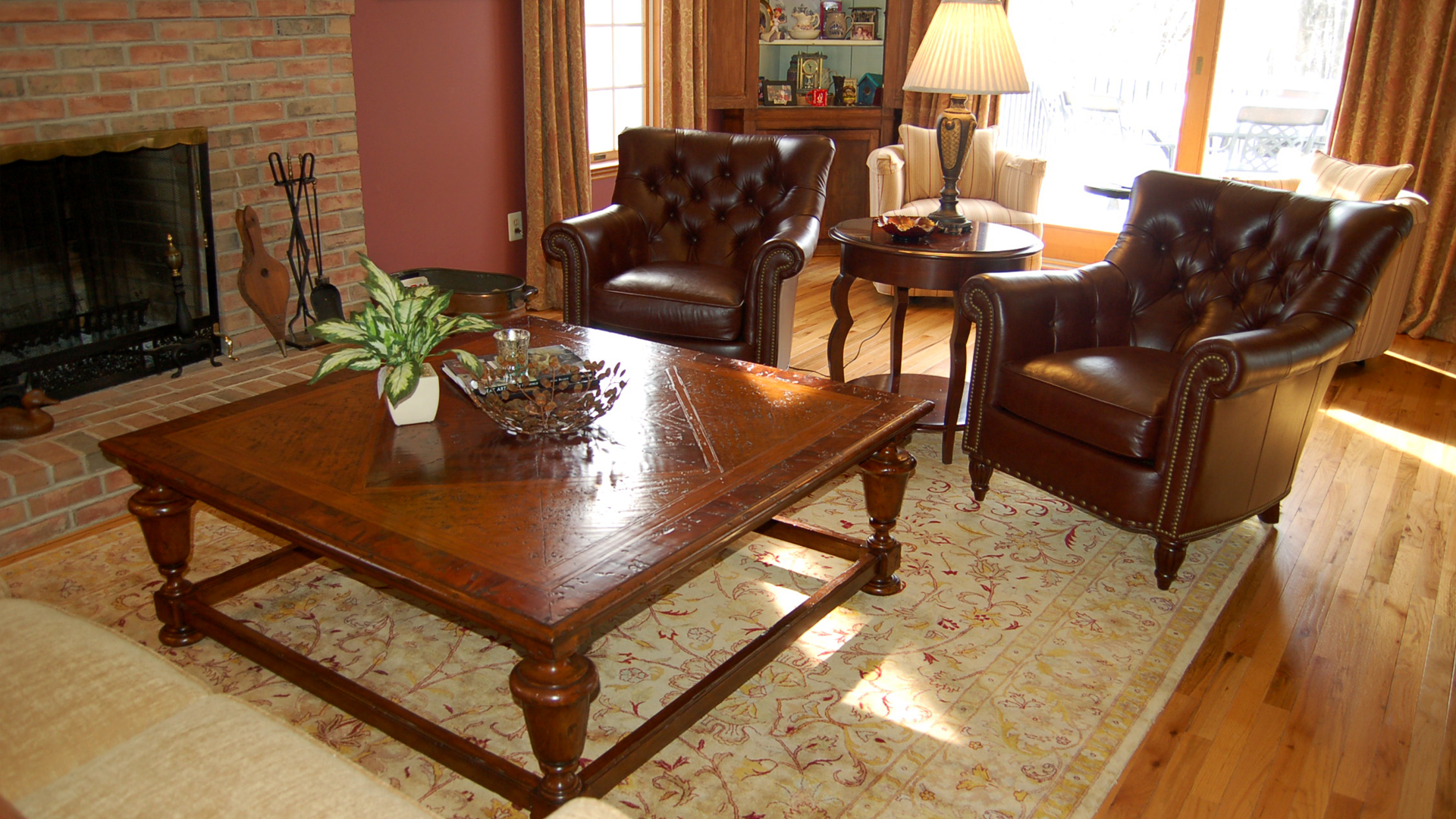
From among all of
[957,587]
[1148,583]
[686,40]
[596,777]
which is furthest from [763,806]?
[686,40]

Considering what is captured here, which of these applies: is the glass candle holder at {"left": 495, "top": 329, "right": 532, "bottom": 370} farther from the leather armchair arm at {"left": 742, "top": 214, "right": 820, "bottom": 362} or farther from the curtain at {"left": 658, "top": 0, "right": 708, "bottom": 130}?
the curtain at {"left": 658, "top": 0, "right": 708, "bottom": 130}

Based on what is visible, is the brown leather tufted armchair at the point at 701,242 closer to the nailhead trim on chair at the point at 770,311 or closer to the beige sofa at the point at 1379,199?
the nailhead trim on chair at the point at 770,311

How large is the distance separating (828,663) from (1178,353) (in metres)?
1.49

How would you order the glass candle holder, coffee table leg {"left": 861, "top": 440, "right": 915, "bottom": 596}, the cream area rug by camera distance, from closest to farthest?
1. the cream area rug
2. the glass candle holder
3. coffee table leg {"left": 861, "top": 440, "right": 915, "bottom": 596}

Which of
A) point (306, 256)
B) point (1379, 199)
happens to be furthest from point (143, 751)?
point (1379, 199)

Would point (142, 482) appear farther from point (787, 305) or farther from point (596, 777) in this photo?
point (787, 305)

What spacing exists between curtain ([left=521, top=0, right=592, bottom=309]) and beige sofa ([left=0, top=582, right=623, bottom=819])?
3372 millimetres

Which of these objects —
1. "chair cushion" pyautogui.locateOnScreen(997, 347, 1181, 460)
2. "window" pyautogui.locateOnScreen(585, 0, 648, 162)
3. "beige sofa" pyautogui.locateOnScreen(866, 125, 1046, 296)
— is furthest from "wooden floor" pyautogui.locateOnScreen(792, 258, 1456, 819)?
"window" pyautogui.locateOnScreen(585, 0, 648, 162)

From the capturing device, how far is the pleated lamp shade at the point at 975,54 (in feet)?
11.5

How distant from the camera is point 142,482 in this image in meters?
2.21

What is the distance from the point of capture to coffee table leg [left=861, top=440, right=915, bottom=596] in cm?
244

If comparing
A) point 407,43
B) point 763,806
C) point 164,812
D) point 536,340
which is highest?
point 407,43

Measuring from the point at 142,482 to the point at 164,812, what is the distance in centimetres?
114

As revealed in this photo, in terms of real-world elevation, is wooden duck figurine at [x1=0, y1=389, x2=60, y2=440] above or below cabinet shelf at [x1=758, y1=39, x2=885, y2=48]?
below
